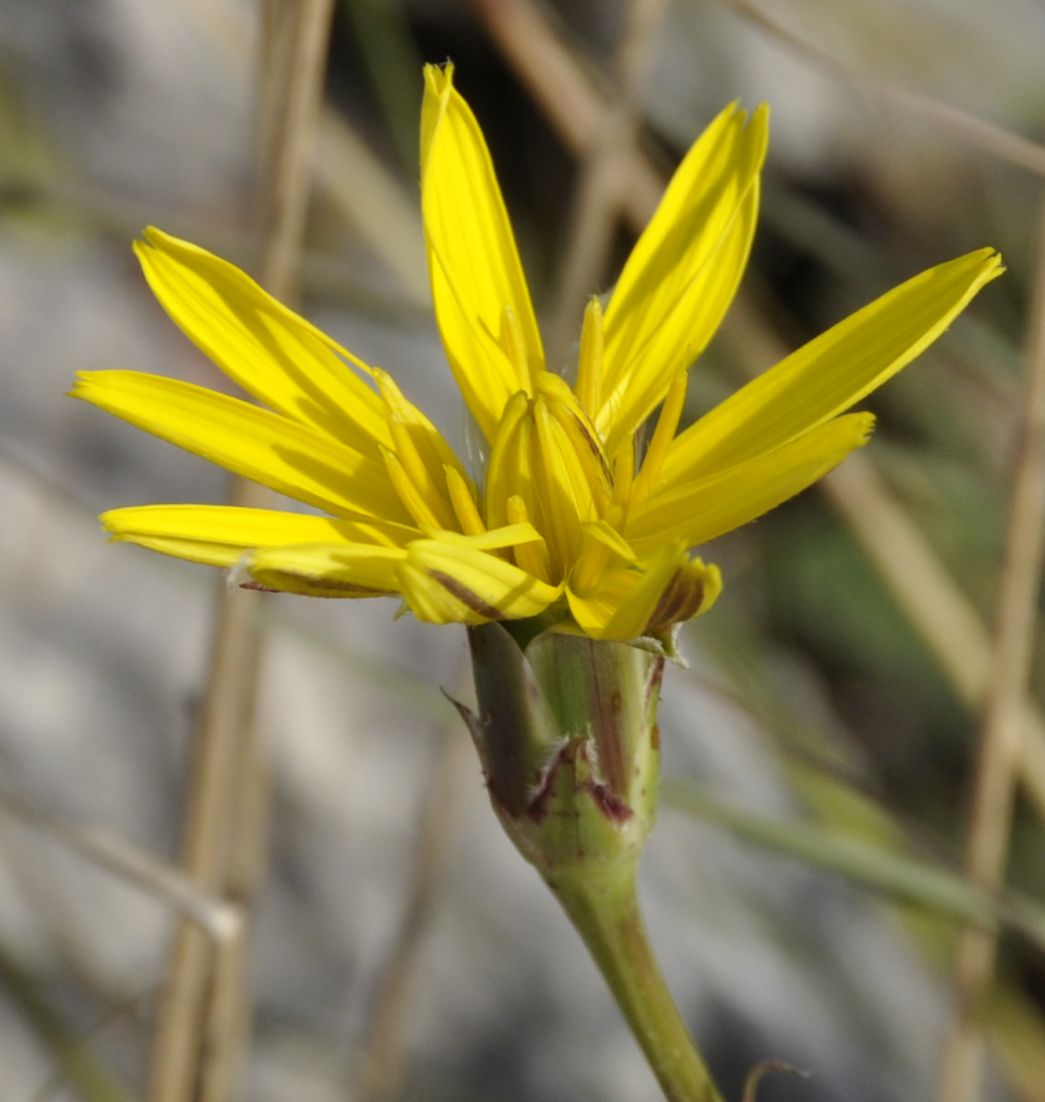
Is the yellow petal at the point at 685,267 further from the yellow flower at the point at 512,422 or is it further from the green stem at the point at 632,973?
the green stem at the point at 632,973

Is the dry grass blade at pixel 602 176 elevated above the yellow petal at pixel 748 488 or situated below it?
above

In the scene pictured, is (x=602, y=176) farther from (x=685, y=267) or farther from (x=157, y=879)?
(x=157, y=879)

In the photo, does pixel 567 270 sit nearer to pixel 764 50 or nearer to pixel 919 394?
pixel 919 394

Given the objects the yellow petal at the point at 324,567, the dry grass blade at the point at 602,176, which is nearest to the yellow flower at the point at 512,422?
the yellow petal at the point at 324,567

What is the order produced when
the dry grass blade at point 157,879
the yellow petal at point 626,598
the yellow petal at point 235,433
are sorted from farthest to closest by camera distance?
the dry grass blade at point 157,879 < the yellow petal at point 235,433 < the yellow petal at point 626,598

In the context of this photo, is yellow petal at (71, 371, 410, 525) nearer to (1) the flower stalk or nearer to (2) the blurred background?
(1) the flower stalk

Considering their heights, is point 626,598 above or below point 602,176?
below

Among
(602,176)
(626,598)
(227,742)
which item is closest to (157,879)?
(227,742)

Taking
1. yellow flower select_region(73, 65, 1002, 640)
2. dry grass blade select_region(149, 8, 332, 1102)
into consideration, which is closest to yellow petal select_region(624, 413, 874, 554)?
yellow flower select_region(73, 65, 1002, 640)
